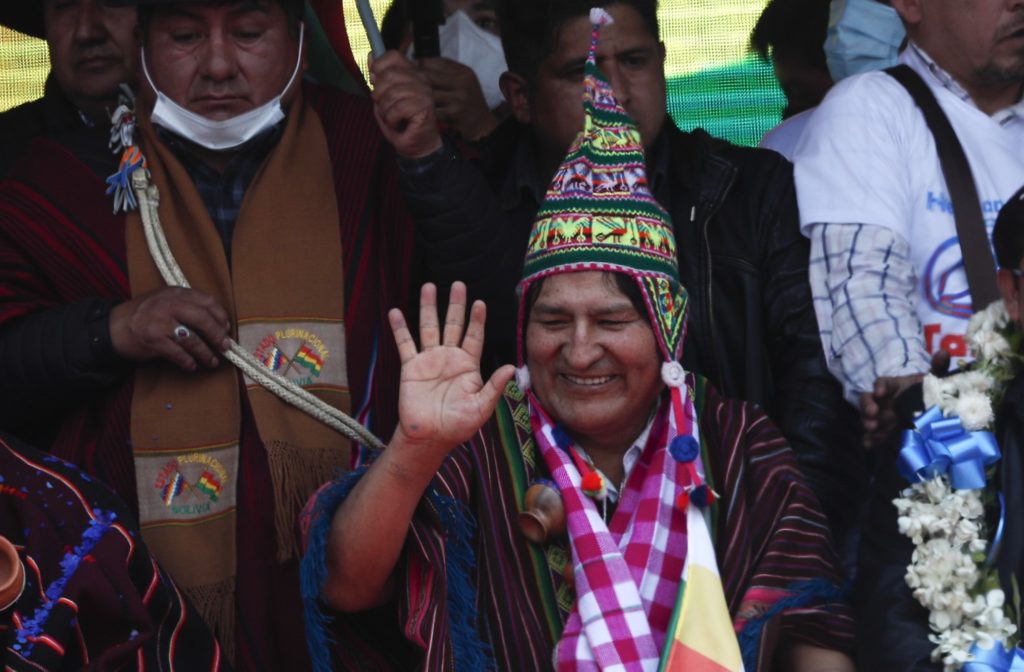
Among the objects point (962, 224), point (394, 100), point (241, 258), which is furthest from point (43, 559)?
point (962, 224)

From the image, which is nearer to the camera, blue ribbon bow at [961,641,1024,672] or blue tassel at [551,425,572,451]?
blue ribbon bow at [961,641,1024,672]

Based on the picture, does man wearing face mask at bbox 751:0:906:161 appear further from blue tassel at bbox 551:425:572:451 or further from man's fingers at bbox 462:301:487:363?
man's fingers at bbox 462:301:487:363

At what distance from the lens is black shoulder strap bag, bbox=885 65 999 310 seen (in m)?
3.83

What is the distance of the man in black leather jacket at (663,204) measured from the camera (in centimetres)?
383

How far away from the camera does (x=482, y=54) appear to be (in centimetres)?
510

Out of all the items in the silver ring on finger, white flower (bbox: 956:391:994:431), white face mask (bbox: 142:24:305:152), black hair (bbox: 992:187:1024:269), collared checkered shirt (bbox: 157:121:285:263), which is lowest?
white flower (bbox: 956:391:994:431)

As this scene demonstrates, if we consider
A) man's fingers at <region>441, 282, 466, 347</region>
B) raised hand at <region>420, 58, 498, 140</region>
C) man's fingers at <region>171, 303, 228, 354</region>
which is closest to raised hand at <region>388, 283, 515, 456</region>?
man's fingers at <region>441, 282, 466, 347</region>

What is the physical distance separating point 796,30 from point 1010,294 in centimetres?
216

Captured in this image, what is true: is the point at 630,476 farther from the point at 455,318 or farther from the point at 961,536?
the point at 961,536

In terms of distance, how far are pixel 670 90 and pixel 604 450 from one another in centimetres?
233

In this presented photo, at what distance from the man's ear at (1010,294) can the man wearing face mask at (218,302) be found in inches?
54.1

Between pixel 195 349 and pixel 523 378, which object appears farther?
pixel 195 349

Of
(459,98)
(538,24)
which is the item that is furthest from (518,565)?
(459,98)

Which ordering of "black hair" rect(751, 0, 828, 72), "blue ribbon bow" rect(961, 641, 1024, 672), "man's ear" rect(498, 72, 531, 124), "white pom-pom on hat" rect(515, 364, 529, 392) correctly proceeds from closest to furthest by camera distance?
"blue ribbon bow" rect(961, 641, 1024, 672), "white pom-pom on hat" rect(515, 364, 529, 392), "man's ear" rect(498, 72, 531, 124), "black hair" rect(751, 0, 828, 72)
